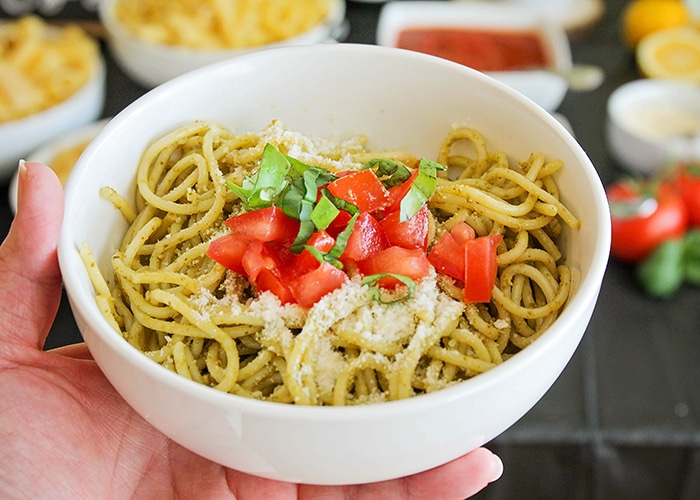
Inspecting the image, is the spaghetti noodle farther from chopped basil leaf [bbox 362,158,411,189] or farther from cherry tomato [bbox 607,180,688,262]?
cherry tomato [bbox 607,180,688,262]

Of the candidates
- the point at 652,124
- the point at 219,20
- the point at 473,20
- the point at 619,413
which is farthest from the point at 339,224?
Answer: the point at 473,20

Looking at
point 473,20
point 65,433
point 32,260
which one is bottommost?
point 473,20

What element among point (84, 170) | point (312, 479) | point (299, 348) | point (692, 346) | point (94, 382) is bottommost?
point (692, 346)

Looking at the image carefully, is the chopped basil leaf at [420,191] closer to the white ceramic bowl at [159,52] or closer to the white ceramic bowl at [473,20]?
the white ceramic bowl at [159,52]

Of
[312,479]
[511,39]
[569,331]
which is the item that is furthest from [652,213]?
[312,479]

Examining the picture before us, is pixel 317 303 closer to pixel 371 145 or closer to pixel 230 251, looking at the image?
pixel 230 251

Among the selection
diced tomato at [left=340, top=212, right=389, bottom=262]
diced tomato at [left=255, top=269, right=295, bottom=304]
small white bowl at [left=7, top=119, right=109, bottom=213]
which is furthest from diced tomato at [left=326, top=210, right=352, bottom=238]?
small white bowl at [left=7, top=119, right=109, bottom=213]

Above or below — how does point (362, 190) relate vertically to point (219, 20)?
above

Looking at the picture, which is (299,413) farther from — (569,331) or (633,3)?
(633,3)
